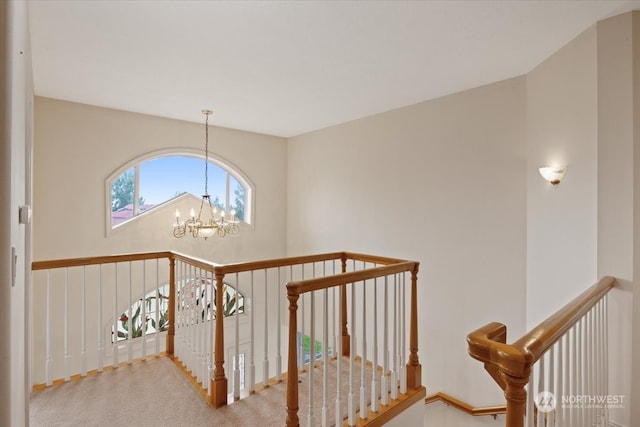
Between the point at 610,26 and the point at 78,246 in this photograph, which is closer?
the point at 610,26

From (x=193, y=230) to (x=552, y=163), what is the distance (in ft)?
13.1

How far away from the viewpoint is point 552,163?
2.78m

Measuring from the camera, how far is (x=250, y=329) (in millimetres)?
3504

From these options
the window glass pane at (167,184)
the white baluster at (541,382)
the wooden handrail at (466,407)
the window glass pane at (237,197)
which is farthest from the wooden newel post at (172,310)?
the white baluster at (541,382)

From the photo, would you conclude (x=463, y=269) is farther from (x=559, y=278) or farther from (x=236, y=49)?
(x=236, y=49)

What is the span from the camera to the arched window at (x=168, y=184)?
459 centimetres

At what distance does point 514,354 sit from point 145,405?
2552 mm

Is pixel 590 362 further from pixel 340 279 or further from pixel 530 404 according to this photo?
pixel 340 279

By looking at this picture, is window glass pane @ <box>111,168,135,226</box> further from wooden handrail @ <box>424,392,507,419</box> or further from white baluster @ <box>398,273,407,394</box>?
wooden handrail @ <box>424,392,507,419</box>

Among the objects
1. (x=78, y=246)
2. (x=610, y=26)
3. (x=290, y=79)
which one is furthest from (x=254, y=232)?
(x=610, y=26)
